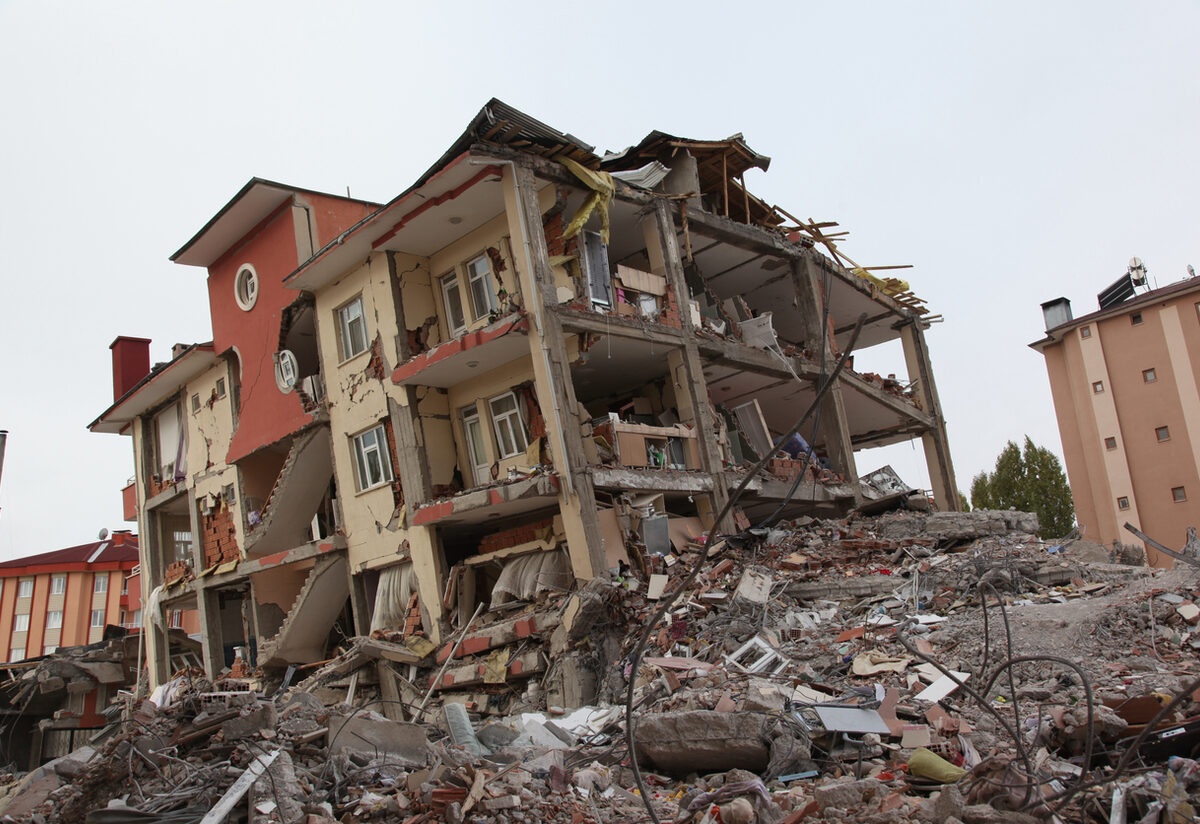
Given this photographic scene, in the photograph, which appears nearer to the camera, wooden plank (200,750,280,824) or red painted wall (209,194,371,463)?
wooden plank (200,750,280,824)

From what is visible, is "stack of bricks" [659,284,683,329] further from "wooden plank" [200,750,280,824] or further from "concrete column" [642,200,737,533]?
"wooden plank" [200,750,280,824]

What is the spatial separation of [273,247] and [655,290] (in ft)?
33.9

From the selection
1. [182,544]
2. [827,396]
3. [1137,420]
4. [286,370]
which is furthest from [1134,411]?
[182,544]

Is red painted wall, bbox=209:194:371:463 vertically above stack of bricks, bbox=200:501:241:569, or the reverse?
red painted wall, bbox=209:194:371:463

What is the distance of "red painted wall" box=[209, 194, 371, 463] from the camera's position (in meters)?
23.0

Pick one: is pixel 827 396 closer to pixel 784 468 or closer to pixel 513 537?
pixel 784 468

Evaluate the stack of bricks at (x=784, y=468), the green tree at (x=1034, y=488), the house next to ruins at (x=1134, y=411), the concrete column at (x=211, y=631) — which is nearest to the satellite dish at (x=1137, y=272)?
the house next to ruins at (x=1134, y=411)

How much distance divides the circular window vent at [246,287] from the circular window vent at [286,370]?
6.87ft

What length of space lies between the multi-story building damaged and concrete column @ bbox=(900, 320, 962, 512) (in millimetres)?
2544

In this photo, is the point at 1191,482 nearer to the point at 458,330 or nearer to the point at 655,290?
the point at 655,290

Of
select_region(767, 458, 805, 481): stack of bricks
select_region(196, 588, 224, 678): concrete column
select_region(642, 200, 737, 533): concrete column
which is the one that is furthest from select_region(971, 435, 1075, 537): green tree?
select_region(196, 588, 224, 678): concrete column

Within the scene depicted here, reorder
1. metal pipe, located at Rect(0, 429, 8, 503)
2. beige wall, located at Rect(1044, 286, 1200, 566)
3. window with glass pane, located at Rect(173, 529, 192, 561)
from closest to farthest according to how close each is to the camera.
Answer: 1. metal pipe, located at Rect(0, 429, 8, 503)
2. window with glass pane, located at Rect(173, 529, 192, 561)
3. beige wall, located at Rect(1044, 286, 1200, 566)

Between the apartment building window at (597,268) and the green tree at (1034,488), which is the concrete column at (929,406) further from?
the apartment building window at (597,268)

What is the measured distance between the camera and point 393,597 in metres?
19.7
